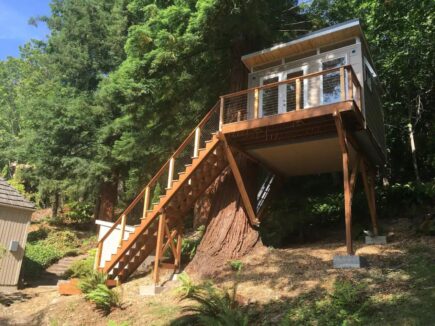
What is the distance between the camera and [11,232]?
13641mm

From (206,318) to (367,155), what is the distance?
8.66 metres

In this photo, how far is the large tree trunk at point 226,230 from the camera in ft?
37.7

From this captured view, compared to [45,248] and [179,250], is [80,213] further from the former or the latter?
[179,250]

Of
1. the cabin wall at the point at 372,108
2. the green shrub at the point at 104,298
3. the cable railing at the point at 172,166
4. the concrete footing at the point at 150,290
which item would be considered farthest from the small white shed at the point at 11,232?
the cabin wall at the point at 372,108

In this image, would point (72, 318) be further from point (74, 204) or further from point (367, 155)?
point (74, 204)

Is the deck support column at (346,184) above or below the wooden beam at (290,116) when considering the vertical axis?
below

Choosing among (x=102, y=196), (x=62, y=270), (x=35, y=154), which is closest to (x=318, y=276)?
(x=62, y=270)

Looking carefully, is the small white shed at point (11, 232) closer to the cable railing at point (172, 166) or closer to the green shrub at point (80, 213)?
the cable railing at point (172, 166)

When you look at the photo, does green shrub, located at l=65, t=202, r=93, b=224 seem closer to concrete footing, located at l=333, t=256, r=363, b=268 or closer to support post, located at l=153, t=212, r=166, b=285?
support post, located at l=153, t=212, r=166, b=285

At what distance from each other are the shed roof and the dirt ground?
296 centimetres

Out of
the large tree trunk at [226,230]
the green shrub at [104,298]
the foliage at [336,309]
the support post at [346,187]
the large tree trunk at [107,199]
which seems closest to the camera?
the foliage at [336,309]

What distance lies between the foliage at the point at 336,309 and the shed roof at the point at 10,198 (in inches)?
401

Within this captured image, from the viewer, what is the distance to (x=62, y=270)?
688 inches

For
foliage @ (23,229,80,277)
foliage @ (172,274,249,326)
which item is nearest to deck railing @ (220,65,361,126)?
foliage @ (172,274,249,326)
